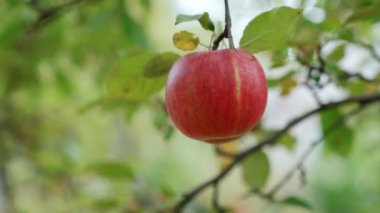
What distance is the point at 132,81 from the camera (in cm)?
62

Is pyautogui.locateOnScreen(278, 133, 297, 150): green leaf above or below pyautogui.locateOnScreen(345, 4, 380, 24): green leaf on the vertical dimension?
below

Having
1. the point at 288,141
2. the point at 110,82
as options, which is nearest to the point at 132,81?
the point at 110,82

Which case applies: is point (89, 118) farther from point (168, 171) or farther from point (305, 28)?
point (305, 28)

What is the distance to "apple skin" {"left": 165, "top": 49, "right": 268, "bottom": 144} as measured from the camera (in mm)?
407

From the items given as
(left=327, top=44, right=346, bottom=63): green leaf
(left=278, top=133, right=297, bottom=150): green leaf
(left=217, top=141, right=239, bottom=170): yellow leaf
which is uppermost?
(left=327, top=44, right=346, bottom=63): green leaf

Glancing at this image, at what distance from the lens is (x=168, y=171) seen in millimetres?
3039

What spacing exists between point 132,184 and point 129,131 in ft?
6.12

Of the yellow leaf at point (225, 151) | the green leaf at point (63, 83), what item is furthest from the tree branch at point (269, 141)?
the green leaf at point (63, 83)

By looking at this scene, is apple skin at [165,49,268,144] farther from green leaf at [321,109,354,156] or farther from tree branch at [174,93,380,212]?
green leaf at [321,109,354,156]

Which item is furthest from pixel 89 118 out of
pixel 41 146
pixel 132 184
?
pixel 132 184

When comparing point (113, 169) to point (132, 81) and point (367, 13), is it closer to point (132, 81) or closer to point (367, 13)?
point (132, 81)

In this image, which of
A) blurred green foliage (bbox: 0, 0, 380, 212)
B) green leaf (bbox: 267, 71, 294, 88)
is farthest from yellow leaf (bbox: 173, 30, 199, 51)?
green leaf (bbox: 267, 71, 294, 88)

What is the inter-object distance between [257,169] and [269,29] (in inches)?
15.6

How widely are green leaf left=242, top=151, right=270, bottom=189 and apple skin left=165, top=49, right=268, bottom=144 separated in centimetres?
41
